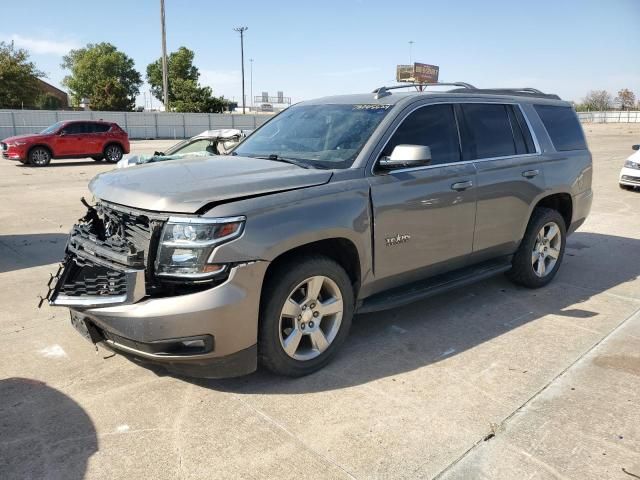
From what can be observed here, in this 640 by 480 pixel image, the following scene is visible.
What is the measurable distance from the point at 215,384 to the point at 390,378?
1.17 m

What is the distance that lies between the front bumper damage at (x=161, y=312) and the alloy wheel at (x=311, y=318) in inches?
11.6

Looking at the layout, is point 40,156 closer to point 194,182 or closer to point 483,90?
point 483,90

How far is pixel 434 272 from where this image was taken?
453cm

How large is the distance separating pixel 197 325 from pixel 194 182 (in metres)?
0.91

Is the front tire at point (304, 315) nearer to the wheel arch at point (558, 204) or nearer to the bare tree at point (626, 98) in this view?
the wheel arch at point (558, 204)

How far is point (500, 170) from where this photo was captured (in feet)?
16.2

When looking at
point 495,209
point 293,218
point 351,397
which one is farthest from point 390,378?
point 495,209

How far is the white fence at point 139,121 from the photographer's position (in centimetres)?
3328

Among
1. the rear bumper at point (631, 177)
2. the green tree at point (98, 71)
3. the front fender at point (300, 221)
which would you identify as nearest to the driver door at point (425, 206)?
the front fender at point (300, 221)

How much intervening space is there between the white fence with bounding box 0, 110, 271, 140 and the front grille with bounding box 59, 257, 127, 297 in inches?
1250

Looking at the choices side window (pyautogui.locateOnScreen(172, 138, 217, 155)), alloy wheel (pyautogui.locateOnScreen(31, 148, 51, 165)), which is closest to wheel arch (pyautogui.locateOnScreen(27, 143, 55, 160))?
alloy wheel (pyautogui.locateOnScreen(31, 148, 51, 165))

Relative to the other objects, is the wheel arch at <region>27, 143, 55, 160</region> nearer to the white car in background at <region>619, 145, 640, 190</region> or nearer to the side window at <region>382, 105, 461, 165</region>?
the white car in background at <region>619, 145, 640, 190</region>

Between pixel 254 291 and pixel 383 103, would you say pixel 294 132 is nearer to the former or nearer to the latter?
pixel 383 103

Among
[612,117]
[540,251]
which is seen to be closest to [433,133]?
[540,251]
